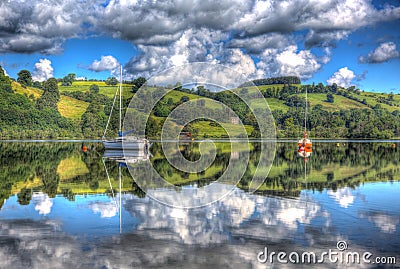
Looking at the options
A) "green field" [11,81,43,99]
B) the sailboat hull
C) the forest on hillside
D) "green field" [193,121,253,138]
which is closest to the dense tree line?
the forest on hillside

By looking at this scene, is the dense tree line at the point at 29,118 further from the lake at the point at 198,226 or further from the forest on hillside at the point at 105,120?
the lake at the point at 198,226

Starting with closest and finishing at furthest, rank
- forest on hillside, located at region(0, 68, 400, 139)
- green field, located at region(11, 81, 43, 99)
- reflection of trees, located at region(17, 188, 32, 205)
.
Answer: reflection of trees, located at region(17, 188, 32, 205) → forest on hillside, located at region(0, 68, 400, 139) → green field, located at region(11, 81, 43, 99)

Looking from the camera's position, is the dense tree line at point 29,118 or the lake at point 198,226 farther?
the dense tree line at point 29,118

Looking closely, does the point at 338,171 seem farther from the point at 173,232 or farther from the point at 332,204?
the point at 173,232

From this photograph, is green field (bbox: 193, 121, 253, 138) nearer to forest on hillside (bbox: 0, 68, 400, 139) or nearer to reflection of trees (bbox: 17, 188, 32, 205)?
forest on hillside (bbox: 0, 68, 400, 139)

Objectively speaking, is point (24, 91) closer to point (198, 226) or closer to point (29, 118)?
point (29, 118)

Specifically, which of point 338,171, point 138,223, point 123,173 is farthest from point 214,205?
point 338,171

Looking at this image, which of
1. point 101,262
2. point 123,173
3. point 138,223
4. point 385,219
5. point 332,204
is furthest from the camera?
point 123,173

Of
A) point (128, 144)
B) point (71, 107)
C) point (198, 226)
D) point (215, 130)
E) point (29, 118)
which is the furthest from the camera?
point (71, 107)

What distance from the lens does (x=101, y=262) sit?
42.2 feet

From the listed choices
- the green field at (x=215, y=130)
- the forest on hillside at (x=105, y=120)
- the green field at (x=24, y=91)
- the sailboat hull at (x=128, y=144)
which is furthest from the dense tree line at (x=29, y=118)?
the sailboat hull at (x=128, y=144)

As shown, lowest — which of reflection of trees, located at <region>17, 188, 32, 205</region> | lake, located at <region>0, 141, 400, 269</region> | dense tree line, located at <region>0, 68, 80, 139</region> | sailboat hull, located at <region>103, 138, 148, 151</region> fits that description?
lake, located at <region>0, 141, 400, 269</region>

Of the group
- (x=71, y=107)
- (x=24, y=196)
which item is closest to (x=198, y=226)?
(x=24, y=196)

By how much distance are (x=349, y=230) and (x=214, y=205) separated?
7.35 meters
